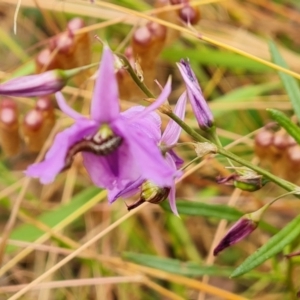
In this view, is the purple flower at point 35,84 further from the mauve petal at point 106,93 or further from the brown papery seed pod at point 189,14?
the brown papery seed pod at point 189,14

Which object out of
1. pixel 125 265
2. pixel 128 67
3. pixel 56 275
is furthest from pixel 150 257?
pixel 128 67

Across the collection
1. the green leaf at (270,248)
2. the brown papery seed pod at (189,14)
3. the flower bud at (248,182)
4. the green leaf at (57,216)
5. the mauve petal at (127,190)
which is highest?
the mauve petal at (127,190)

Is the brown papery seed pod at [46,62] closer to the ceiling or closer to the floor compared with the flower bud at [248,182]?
closer to the floor

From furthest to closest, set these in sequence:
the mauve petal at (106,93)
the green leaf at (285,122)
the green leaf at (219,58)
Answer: the green leaf at (219,58) → the green leaf at (285,122) → the mauve petal at (106,93)

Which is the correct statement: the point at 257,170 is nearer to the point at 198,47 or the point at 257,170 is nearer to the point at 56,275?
the point at 56,275

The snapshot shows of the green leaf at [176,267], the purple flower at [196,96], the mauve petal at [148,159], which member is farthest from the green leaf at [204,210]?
the mauve petal at [148,159]

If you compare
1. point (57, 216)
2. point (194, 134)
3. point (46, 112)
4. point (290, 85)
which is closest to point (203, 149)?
point (194, 134)

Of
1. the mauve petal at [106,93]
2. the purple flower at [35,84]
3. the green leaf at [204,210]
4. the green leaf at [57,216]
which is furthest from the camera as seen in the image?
the green leaf at [57,216]
